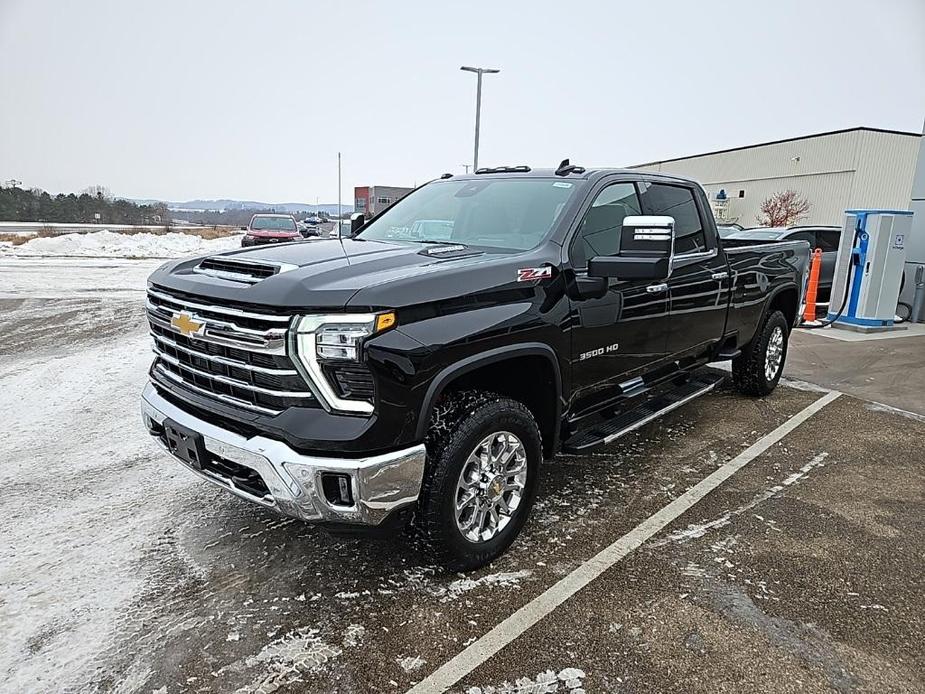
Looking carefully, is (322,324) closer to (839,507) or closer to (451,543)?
(451,543)

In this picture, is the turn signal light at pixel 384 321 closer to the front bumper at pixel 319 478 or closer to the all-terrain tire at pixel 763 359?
the front bumper at pixel 319 478

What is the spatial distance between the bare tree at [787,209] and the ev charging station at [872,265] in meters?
26.5

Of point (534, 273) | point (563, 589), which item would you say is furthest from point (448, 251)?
point (563, 589)

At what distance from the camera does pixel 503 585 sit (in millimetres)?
3033

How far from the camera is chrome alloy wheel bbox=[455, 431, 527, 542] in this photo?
3.03 m

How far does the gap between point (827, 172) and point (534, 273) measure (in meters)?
36.4

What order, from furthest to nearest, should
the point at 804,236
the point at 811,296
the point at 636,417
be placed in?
the point at 804,236, the point at 811,296, the point at 636,417

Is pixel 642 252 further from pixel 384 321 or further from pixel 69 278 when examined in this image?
pixel 69 278

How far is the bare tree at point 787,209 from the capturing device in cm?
3484

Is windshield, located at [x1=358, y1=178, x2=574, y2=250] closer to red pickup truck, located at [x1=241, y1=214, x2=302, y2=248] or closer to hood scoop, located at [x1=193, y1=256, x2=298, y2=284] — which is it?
hood scoop, located at [x1=193, y1=256, x2=298, y2=284]

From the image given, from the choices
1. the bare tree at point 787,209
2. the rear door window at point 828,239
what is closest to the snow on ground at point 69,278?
the rear door window at point 828,239

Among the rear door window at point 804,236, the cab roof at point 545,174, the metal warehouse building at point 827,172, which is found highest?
the metal warehouse building at point 827,172

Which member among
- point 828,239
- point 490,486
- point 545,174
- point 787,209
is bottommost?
point 490,486

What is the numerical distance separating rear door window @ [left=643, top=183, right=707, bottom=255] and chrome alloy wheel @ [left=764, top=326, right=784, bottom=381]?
1740 millimetres
